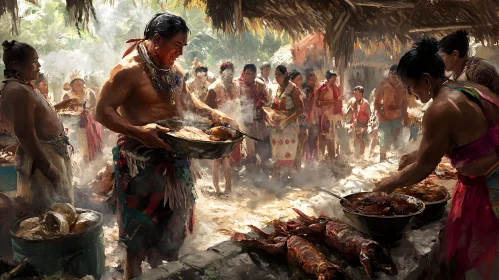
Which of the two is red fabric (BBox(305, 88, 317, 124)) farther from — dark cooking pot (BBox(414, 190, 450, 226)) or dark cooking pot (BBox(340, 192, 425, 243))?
dark cooking pot (BBox(340, 192, 425, 243))

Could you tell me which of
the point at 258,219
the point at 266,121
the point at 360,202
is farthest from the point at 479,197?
the point at 266,121

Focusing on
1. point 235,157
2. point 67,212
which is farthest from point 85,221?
point 235,157

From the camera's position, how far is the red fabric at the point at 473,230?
2.45 metres

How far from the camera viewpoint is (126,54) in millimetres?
3070

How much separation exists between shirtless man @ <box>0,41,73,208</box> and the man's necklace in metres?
1.09

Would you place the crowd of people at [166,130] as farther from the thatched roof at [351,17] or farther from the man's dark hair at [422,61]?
the thatched roof at [351,17]

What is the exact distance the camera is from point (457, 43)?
4.21 meters

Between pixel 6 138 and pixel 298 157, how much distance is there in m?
5.73

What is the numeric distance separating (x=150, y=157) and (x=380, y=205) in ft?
5.90

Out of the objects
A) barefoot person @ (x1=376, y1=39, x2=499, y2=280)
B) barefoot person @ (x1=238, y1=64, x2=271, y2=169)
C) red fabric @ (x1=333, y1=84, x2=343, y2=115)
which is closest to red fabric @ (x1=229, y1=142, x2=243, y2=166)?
barefoot person @ (x1=238, y1=64, x2=271, y2=169)

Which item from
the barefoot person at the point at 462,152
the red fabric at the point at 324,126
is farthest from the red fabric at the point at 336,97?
the barefoot person at the point at 462,152

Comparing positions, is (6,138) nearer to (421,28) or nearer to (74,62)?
(421,28)

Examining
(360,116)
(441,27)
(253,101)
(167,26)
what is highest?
(441,27)

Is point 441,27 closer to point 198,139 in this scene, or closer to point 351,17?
point 351,17
